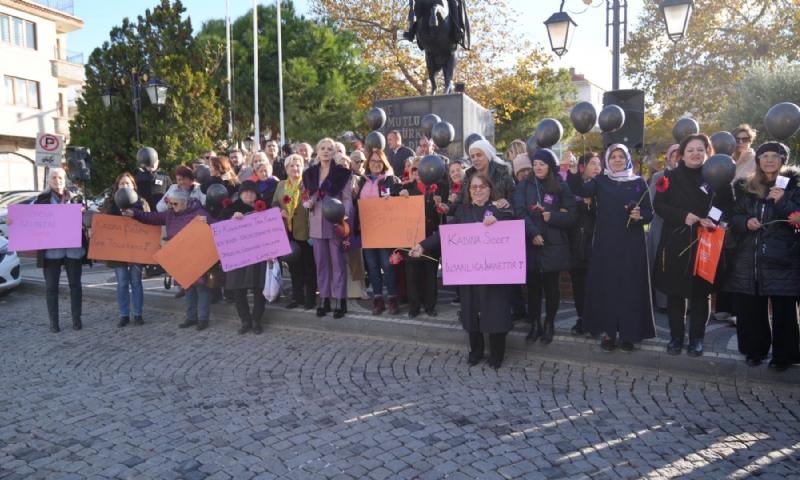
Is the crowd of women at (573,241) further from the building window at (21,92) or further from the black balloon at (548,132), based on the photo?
the building window at (21,92)

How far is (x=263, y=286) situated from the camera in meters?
7.34

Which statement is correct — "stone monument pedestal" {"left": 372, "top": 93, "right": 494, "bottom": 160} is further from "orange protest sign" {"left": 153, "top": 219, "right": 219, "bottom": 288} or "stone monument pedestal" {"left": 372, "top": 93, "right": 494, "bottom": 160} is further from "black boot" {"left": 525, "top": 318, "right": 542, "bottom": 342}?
"black boot" {"left": 525, "top": 318, "right": 542, "bottom": 342}

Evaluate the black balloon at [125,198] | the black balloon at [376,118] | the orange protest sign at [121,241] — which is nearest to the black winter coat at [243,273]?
the black balloon at [125,198]

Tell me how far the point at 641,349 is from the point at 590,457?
80.0 inches

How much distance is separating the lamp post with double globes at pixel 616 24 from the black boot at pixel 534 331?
21.6 feet

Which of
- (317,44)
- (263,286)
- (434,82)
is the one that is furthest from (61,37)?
(263,286)

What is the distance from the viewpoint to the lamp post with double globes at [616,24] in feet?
37.3

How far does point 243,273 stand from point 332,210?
1.46 m

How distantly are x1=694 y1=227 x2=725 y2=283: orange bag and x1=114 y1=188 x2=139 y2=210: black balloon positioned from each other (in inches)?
235

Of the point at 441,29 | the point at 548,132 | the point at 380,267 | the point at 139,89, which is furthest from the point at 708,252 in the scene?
the point at 139,89

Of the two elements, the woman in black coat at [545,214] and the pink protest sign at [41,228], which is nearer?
the woman in black coat at [545,214]

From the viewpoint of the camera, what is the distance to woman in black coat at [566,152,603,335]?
19.5 feet

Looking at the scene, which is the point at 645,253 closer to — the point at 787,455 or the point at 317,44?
the point at 787,455

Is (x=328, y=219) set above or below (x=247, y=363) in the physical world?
above
